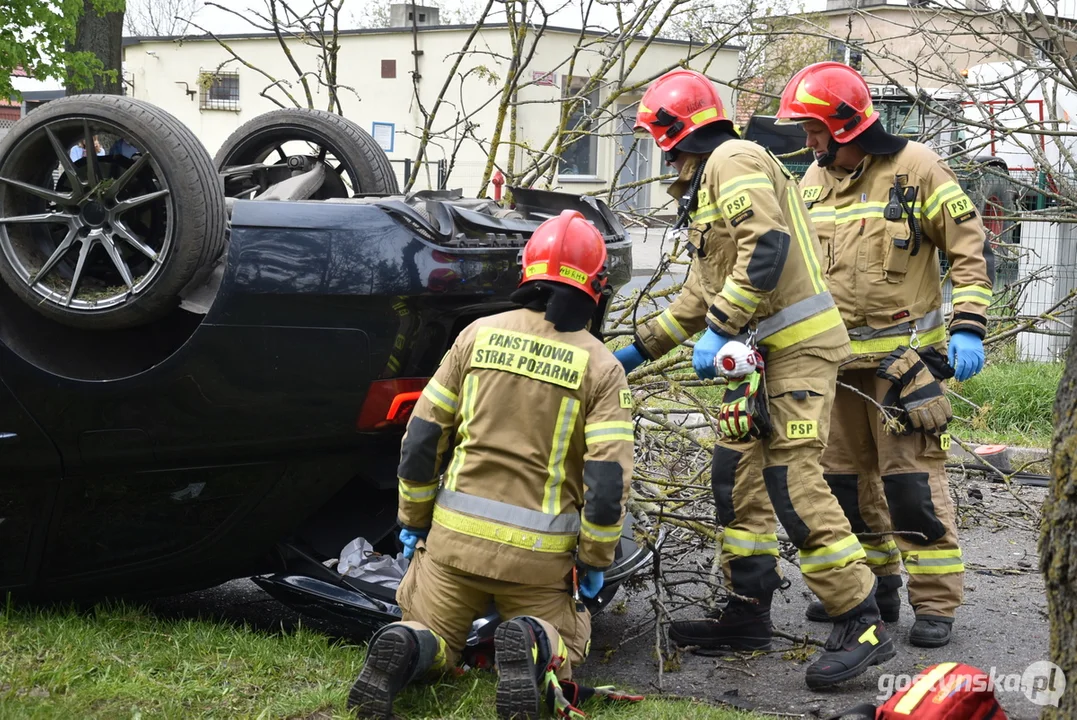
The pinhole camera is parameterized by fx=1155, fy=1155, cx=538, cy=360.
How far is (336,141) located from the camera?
4.36 m

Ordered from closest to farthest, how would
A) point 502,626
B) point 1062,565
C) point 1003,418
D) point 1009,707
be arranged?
point 1062,565 < point 502,626 < point 1009,707 < point 1003,418

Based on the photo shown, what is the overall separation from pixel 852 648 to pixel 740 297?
3.84 feet

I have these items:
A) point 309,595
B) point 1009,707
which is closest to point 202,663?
point 309,595

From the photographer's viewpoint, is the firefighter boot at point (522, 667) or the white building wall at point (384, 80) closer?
the firefighter boot at point (522, 667)

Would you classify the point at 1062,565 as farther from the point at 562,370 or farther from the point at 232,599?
the point at 232,599

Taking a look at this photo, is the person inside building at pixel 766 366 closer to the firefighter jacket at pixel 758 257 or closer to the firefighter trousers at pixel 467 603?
the firefighter jacket at pixel 758 257

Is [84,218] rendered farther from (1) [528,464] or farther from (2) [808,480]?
(2) [808,480]

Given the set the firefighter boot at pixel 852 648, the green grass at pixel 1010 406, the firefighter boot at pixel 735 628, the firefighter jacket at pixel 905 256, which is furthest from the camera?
the green grass at pixel 1010 406

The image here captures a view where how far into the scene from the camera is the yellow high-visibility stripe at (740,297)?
370cm

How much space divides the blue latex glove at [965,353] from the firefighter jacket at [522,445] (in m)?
1.52

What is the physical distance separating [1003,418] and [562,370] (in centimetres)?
554

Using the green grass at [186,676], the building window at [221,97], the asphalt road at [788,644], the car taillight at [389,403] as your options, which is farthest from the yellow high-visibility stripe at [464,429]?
the building window at [221,97]

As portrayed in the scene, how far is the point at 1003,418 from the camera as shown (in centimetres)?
786

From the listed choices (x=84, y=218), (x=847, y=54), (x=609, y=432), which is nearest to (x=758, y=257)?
(x=609, y=432)
